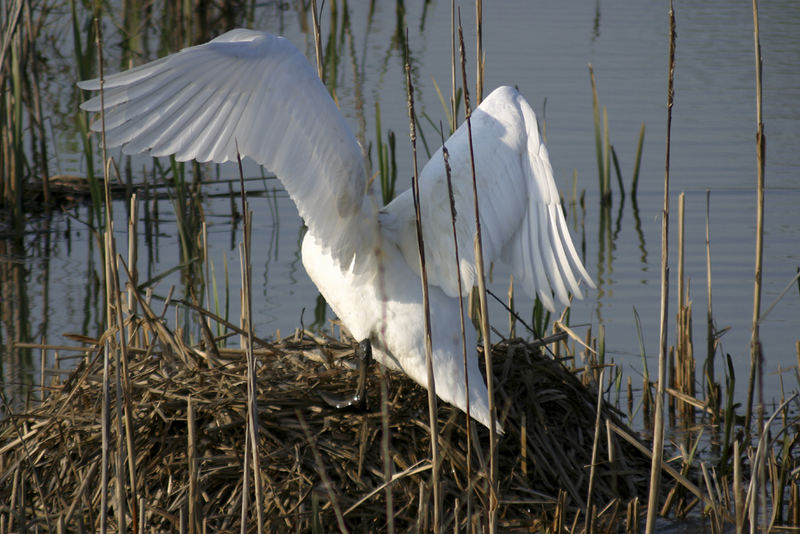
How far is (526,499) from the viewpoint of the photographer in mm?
3941

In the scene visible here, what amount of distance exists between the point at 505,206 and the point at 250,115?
928 millimetres

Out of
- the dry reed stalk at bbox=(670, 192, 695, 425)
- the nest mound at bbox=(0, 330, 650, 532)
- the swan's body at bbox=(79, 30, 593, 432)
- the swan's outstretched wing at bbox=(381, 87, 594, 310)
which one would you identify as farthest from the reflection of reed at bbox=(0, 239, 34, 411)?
the dry reed stalk at bbox=(670, 192, 695, 425)

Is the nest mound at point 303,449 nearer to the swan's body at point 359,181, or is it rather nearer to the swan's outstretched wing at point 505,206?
the swan's body at point 359,181

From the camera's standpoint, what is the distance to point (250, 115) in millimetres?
3518

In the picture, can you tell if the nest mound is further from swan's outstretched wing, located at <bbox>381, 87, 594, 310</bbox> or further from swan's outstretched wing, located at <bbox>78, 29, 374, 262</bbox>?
swan's outstretched wing, located at <bbox>78, 29, 374, 262</bbox>

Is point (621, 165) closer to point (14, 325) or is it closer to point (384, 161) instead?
point (384, 161)

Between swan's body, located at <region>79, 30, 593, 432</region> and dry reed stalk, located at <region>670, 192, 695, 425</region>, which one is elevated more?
swan's body, located at <region>79, 30, 593, 432</region>

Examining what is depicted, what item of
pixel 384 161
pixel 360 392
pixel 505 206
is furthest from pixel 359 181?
pixel 384 161

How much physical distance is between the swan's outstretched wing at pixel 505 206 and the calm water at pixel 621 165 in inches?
21.5

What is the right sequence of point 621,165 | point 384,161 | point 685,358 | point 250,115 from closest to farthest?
point 250,115 < point 685,358 < point 384,161 < point 621,165

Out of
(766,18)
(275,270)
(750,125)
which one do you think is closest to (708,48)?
(766,18)

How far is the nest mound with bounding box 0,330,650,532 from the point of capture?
3.79 meters

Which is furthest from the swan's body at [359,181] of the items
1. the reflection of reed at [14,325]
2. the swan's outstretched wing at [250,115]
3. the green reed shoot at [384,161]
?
the green reed shoot at [384,161]

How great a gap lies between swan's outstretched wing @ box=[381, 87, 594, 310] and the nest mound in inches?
19.6
